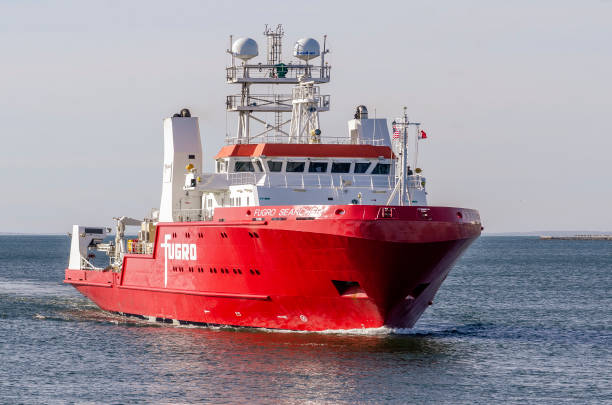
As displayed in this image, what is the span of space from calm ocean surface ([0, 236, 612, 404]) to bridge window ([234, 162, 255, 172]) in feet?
19.3

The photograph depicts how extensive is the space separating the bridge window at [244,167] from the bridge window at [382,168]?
14.3ft

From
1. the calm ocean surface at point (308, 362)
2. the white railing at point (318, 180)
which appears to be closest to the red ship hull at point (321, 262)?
the calm ocean surface at point (308, 362)

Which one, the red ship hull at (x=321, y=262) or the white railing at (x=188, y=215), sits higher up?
the white railing at (x=188, y=215)

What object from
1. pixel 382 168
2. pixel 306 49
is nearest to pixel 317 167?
pixel 382 168

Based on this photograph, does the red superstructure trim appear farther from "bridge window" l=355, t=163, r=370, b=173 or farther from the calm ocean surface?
the calm ocean surface

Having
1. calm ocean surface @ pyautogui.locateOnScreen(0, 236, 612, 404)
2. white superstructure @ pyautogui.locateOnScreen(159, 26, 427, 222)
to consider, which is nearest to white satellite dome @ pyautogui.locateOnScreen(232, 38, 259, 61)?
white superstructure @ pyautogui.locateOnScreen(159, 26, 427, 222)

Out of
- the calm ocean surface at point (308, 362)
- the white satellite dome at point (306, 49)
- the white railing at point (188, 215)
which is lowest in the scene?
the calm ocean surface at point (308, 362)

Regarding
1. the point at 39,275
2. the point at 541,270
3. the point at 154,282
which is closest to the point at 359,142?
the point at 154,282

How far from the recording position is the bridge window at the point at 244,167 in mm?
36562

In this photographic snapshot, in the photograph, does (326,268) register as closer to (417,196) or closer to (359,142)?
(417,196)

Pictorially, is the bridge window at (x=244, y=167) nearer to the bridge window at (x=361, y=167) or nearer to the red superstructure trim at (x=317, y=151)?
the red superstructure trim at (x=317, y=151)

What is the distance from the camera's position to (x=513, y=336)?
35125 millimetres

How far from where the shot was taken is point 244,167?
3662 cm

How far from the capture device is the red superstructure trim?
35500mm
